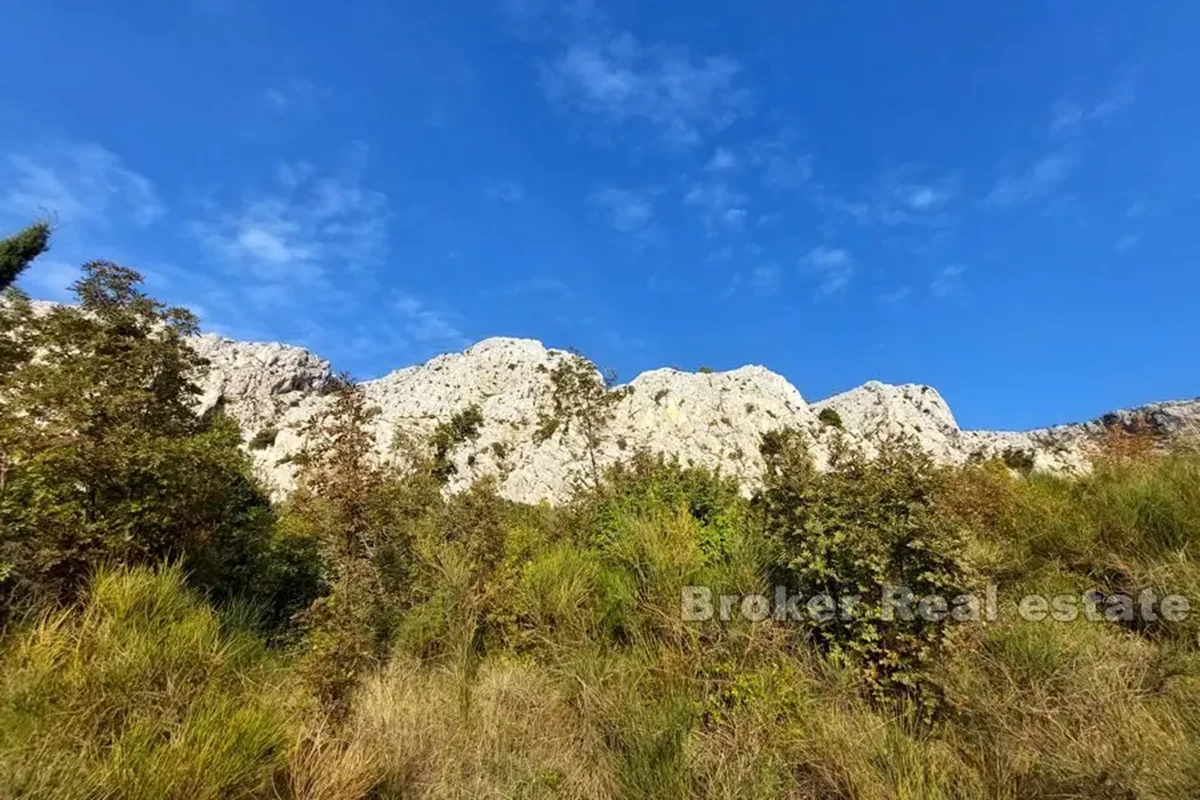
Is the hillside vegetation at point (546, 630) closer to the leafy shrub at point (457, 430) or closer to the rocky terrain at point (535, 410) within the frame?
the rocky terrain at point (535, 410)

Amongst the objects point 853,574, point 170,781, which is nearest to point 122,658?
point 170,781

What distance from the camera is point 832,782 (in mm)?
3641

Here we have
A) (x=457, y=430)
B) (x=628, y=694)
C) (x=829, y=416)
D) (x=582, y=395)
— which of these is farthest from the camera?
(x=829, y=416)

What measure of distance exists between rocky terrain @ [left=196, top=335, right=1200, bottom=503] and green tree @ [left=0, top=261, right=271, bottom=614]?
19554 millimetres

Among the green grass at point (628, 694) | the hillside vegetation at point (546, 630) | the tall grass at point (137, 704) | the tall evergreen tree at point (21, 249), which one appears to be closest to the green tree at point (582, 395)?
the hillside vegetation at point (546, 630)

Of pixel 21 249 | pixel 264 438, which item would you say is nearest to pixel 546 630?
pixel 21 249

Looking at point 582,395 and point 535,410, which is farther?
point 535,410

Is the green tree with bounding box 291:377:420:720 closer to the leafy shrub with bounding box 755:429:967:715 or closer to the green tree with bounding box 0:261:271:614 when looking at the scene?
the green tree with bounding box 0:261:271:614

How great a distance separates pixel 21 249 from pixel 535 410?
23798 millimetres

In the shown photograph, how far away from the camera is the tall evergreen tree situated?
17.3 meters

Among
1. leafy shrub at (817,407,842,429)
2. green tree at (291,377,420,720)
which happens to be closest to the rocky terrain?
leafy shrub at (817,407,842,429)

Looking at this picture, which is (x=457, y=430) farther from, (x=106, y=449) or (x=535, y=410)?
(x=106, y=449)

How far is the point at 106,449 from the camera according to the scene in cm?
556

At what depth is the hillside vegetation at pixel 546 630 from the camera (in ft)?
11.2
